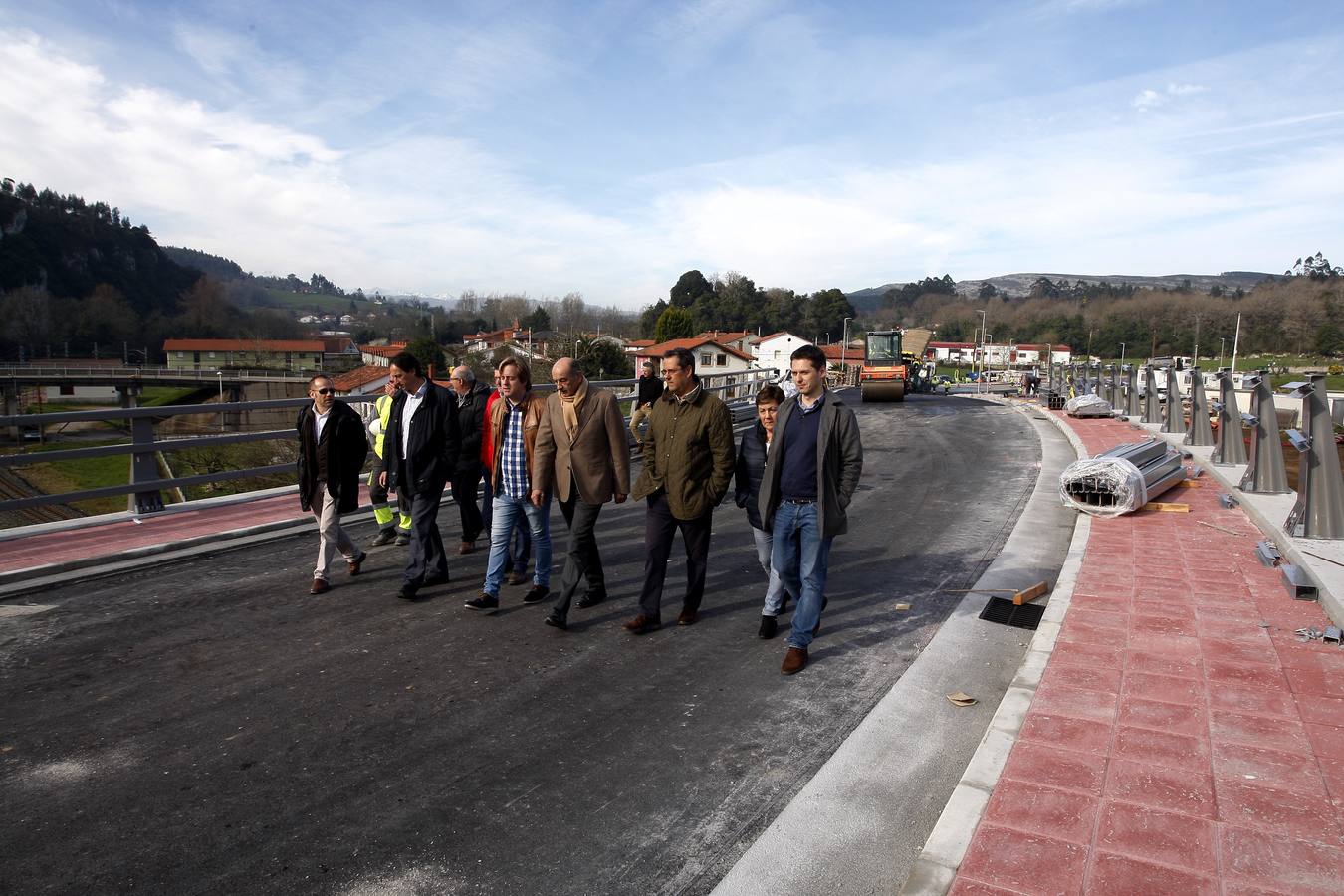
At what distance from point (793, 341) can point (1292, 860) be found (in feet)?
282

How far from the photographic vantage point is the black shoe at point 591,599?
5.79 meters

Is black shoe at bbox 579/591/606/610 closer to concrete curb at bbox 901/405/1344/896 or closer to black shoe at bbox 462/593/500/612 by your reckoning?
black shoe at bbox 462/593/500/612

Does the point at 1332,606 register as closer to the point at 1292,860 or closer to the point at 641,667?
the point at 1292,860

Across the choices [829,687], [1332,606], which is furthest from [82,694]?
[1332,606]

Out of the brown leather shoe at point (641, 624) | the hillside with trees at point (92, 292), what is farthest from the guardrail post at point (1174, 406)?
the hillside with trees at point (92, 292)

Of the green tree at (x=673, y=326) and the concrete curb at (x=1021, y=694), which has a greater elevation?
the green tree at (x=673, y=326)

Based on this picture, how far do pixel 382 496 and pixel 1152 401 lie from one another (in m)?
15.8

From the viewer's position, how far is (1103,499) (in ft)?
28.8

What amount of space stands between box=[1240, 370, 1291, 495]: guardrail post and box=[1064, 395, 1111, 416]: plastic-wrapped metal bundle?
12.6 metres

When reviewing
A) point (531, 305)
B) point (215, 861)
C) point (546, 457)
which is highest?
point (531, 305)

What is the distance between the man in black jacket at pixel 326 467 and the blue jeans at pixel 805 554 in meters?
3.30

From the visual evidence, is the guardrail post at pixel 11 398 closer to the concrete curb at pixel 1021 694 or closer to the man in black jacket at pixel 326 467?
the man in black jacket at pixel 326 467

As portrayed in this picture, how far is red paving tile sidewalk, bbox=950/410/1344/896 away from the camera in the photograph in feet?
9.17

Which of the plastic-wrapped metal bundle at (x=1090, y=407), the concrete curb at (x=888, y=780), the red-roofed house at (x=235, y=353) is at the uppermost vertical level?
the red-roofed house at (x=235, y=353)
